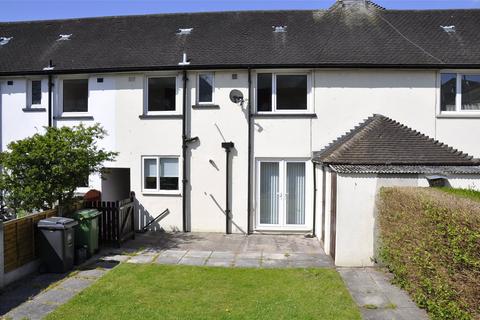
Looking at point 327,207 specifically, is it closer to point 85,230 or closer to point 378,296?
point 378,296

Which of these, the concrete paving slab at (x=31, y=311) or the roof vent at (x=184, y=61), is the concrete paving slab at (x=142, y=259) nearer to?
the concrete paving slab at (x=31, y=311)

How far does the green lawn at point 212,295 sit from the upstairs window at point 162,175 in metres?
4.19

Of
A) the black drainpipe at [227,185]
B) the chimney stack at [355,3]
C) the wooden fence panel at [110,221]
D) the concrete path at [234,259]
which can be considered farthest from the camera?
the chimney stack at [355,3]

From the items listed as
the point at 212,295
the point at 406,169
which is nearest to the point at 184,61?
the point at 406,169

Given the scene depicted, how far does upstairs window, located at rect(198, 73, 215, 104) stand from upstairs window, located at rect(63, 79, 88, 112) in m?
4.07

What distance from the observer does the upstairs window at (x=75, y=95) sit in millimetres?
13305

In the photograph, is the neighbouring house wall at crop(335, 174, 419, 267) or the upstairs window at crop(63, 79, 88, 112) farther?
the upstairs window at crop(63, 79, 88, 112)

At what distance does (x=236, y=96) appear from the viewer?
12.3 metres

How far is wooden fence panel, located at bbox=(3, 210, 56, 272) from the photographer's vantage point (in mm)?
7488

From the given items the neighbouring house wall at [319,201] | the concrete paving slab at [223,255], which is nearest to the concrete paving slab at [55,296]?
the concrete paving slab at [223,255]

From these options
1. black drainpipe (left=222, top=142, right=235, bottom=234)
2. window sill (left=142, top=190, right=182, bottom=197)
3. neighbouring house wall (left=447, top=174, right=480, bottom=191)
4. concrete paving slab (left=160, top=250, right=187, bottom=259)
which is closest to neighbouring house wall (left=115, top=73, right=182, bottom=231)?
window sill (left=142, top=190, right=182, bottom=197)

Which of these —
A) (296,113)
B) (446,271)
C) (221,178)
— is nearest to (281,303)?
(446,271)

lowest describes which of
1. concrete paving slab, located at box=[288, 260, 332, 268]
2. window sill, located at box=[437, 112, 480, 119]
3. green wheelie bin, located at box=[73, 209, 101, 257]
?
concrete paving slab, located at box=[288, 260, 332, 268]

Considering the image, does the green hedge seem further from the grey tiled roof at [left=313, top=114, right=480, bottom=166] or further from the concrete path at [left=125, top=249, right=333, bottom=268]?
the concrete path at [left=125, top=249, right=333, bottom=268]
